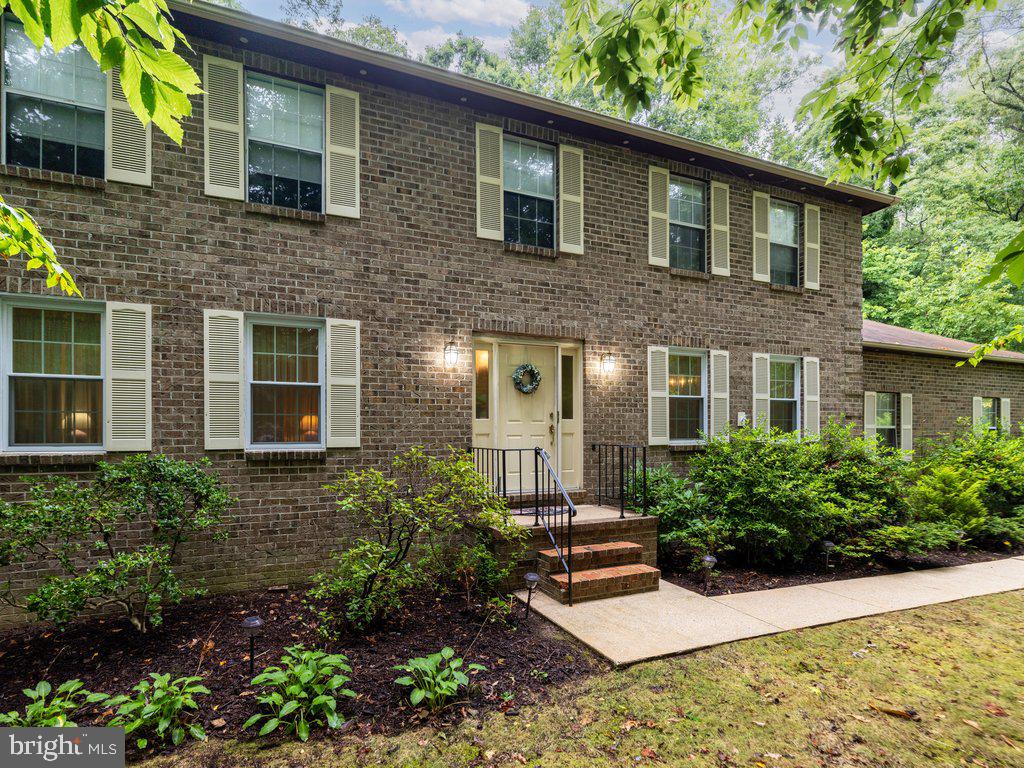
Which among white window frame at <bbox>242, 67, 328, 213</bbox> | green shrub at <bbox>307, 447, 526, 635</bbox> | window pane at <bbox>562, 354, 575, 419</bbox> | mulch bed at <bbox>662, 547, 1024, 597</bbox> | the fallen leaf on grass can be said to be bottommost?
mulch bed at <bbox>662, 547, 1024, 597</bbox>

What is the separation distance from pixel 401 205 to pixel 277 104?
5.25ft

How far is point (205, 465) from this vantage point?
16.4ft

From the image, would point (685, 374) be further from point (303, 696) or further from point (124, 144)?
point (124, 144)

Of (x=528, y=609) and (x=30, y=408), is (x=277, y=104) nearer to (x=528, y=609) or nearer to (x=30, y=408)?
(x=30, y=408)

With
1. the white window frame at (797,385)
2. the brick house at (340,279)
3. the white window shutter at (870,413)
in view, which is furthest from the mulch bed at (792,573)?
the white window shutter at (870,413)

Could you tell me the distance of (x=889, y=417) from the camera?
34.8 feet

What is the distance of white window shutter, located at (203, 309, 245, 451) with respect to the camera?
5.12 metres

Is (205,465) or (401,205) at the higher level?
(401,205)

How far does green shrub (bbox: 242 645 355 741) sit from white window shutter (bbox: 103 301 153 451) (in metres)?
2.79

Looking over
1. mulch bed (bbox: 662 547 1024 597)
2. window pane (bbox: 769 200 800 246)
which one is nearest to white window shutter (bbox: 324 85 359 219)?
mulch bed (bbox: 662 547 1024 597)

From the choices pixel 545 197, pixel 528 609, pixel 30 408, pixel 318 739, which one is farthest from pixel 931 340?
pixel 30 408

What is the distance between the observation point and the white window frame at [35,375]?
4.55 meters

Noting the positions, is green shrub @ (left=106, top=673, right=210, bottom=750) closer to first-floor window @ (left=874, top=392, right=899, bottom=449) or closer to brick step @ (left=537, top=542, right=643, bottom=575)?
brick step @ (left=537, top=542, right=643, bottom=575)

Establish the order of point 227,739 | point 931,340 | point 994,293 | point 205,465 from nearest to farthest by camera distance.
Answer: point 227,739
point 205,465
point 931,340
point 994,293
